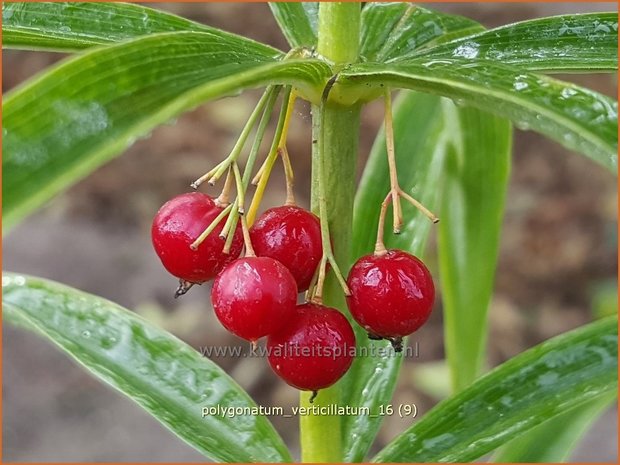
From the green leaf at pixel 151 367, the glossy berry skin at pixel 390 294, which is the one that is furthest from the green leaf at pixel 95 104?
the green leaf at pixel 151 367

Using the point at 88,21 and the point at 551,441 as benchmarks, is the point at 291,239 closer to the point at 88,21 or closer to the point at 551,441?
the point at 88,21

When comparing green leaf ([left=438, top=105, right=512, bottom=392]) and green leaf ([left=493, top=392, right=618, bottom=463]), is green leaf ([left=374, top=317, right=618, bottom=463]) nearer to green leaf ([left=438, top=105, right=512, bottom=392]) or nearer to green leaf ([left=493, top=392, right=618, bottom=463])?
green leaf ([left=493, top=392, right=618, bottom=463])

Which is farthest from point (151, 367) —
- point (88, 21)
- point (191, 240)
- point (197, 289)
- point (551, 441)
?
point (197, 289)

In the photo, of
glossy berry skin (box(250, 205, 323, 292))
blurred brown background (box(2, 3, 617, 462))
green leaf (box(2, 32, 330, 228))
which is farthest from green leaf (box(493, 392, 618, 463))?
blurred brown background (box(2, 3, 617, 462))

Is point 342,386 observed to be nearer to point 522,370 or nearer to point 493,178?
point 522,370

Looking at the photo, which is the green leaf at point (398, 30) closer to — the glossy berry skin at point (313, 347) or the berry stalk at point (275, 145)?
the berry stalk at point (275, 145)
